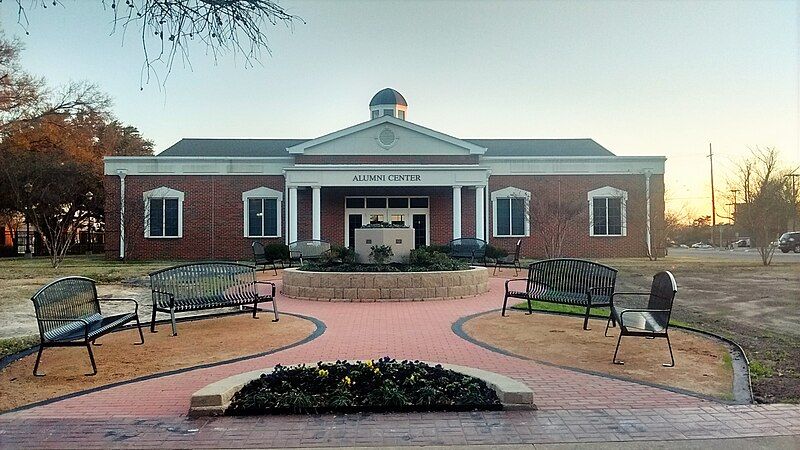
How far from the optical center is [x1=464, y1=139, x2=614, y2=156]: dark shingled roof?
3331 centimetres

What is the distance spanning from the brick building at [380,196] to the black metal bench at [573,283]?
54.7 ft

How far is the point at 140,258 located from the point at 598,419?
27072 millimetres

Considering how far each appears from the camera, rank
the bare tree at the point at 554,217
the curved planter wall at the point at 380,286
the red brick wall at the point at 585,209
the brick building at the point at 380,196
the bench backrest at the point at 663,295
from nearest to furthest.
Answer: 1. the bench backrest at the point at 663,295
2. the curved planter wall at the point at 380,286
3. the bare tree at the point at 554,217
4. the brick building at the point at 380,196
5. the red brick wall at the point at 585,209

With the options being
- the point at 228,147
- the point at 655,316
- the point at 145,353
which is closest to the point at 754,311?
the point at 655,316

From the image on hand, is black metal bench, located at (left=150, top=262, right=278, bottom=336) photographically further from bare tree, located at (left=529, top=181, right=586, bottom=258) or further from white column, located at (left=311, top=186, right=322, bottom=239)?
bare tree, located at (left=529, top=181, right=586, bottom=258)

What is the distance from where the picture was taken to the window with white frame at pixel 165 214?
28.0m

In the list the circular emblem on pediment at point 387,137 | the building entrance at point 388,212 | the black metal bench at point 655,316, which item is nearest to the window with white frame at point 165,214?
the building entrance at point 388,212

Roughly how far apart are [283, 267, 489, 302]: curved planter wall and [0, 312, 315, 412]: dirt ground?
2.51 metres

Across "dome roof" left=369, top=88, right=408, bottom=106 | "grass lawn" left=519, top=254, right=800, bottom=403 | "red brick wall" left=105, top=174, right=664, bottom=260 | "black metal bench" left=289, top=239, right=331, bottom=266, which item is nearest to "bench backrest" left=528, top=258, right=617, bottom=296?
"grass lawn" left=519, top=254, right=800, bottom=403

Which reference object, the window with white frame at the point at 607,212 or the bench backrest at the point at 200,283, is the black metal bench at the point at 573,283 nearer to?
the bench backrest at the point at 200,283

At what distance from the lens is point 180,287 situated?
8.98m

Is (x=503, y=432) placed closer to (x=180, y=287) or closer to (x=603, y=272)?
(x=603, y=272)

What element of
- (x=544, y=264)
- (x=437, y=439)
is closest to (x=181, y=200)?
(x=544, y=264)

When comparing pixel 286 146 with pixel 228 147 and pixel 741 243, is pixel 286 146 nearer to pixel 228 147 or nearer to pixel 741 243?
pixel 228 147
